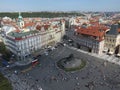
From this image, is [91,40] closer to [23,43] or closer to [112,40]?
[112,40]

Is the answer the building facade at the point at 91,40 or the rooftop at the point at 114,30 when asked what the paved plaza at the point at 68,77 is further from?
the rooftop at the point at 114,30

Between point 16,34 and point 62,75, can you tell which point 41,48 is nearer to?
point 16,34

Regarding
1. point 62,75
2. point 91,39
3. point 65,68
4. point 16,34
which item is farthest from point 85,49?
point 16,34

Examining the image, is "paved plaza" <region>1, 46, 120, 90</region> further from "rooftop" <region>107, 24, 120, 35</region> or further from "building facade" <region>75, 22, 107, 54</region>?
"rooftop" <region>107, 24, 120, 35</region>

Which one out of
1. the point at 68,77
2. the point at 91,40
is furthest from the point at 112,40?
the point at 68,77

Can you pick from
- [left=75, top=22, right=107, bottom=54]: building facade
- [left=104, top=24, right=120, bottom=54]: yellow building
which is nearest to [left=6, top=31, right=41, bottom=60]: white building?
[left=75, top=22, right=107, bottom=54]: building facade

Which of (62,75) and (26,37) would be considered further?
(26,37)

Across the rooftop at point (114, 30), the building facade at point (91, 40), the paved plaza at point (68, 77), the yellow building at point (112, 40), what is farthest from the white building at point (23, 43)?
the rooftop at point (114, 30)
